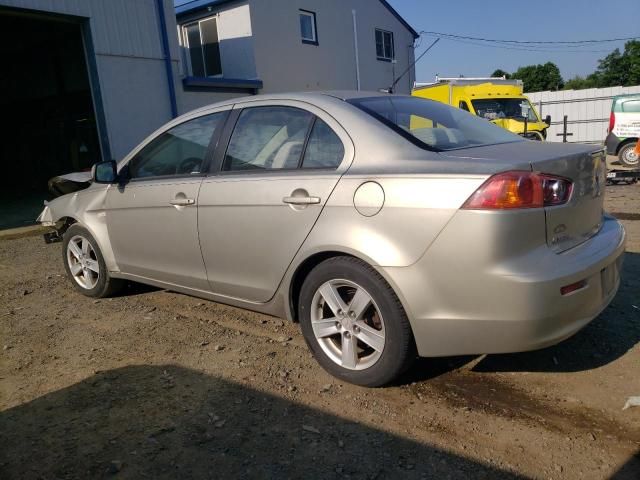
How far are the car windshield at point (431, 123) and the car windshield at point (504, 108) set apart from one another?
11375 millimetres

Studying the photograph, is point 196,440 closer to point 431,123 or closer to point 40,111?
point 431,123

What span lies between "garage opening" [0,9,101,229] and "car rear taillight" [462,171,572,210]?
39.3ft

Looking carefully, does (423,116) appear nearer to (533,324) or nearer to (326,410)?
(533,324)

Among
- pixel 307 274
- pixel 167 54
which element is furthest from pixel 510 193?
pixel 167 54

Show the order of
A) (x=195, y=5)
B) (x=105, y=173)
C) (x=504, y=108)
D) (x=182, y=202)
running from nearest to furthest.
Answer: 1. (x=182, y=202)
2. (x=105, y=173)
3. (x=504, y=108)
4. (x=195, y=5)

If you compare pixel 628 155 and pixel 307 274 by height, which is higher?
pixel 307 274

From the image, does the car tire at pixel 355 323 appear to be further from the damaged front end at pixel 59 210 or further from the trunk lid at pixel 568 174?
the damaged front end at pixel 59 210

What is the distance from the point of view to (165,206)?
12.5 ft

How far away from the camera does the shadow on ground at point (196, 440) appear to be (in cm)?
232

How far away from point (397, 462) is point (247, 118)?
233cm

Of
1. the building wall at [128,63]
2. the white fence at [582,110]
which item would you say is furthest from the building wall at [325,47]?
the white fence at [582,110]

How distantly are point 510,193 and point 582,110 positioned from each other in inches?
957

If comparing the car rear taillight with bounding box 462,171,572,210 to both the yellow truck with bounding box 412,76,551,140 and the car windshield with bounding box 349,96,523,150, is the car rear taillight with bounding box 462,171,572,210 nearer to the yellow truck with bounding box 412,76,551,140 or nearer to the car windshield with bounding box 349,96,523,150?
the car windshield with bounding box 349,96,523,150

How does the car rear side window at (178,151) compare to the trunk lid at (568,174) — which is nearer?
the trunk lid at (568,174)
